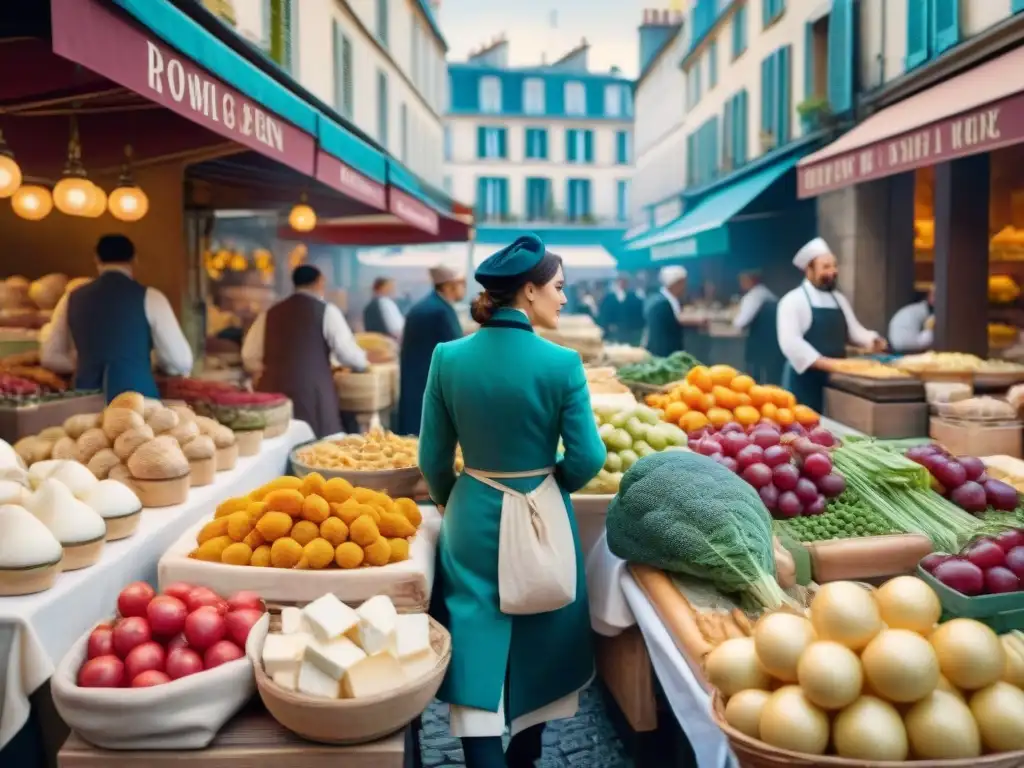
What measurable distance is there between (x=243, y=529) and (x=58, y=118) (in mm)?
4911

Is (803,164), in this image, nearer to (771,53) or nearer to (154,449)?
(154,449)

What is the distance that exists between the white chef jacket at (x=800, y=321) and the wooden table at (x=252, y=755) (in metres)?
4.98

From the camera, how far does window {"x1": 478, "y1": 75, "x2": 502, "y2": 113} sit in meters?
41.3

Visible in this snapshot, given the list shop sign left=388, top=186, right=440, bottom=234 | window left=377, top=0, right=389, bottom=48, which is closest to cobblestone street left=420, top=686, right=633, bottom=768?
shop sign left=388, top=186, right=440, bottom=234

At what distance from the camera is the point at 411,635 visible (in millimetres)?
2469

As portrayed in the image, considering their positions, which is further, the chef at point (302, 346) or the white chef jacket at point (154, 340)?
the chef at point (302, 346)

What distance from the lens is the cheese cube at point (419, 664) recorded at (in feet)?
7.81

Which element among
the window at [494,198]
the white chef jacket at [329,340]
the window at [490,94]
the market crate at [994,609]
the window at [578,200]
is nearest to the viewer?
the market crate at [994,609]

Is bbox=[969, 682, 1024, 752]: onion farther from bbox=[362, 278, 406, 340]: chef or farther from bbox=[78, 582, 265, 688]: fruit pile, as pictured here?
bbox=[362, 278, 406, 340]: chef

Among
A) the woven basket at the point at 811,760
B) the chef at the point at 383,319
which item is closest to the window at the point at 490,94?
the chef at the point at 383,319

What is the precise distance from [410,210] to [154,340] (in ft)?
11.7

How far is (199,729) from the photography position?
2.29 m

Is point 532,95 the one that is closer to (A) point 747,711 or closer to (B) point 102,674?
(B) point 102,674

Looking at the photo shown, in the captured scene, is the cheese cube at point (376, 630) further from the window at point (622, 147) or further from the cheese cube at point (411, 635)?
the window at point (622, 147)
